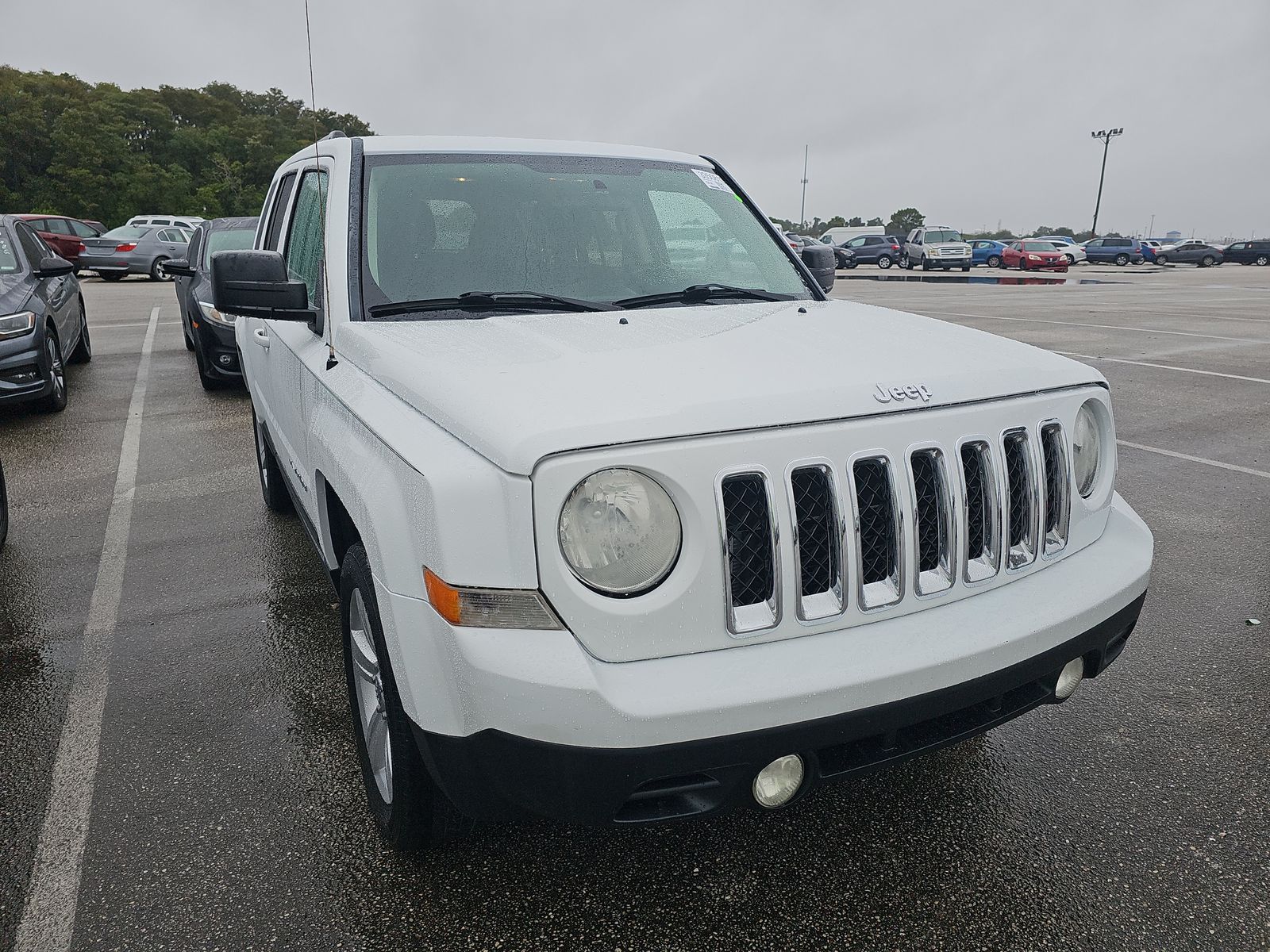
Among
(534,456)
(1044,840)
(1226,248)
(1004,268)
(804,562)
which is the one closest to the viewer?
(534,456)

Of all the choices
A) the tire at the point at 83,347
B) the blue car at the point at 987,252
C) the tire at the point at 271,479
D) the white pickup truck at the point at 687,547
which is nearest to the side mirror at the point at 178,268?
the tire at the point at 83,347

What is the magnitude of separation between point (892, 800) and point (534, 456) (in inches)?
63.4

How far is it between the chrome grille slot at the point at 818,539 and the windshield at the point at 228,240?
30.0 ft

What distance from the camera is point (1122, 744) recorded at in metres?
2.91

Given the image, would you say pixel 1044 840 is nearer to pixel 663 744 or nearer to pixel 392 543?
pixel 663 744

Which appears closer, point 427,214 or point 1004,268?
point 427,214

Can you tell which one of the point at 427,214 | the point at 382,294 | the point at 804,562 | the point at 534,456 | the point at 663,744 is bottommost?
the point at 663,744

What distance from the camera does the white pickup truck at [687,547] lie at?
1767 mm

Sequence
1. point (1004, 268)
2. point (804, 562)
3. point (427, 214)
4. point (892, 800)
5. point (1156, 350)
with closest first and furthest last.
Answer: point (804, 562)
point (892, 800)
point (427, 214)
point (1156, 350)
point (1004, 268)

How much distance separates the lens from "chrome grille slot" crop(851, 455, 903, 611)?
197cm

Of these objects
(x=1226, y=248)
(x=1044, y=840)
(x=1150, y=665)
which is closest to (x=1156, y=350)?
(x=1150, y=665)

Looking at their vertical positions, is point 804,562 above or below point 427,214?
below

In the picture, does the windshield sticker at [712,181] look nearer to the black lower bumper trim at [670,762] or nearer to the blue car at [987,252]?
the black lower bumper trim at [670,762]

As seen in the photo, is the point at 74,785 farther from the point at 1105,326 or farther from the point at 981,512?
the point at 1105,326
